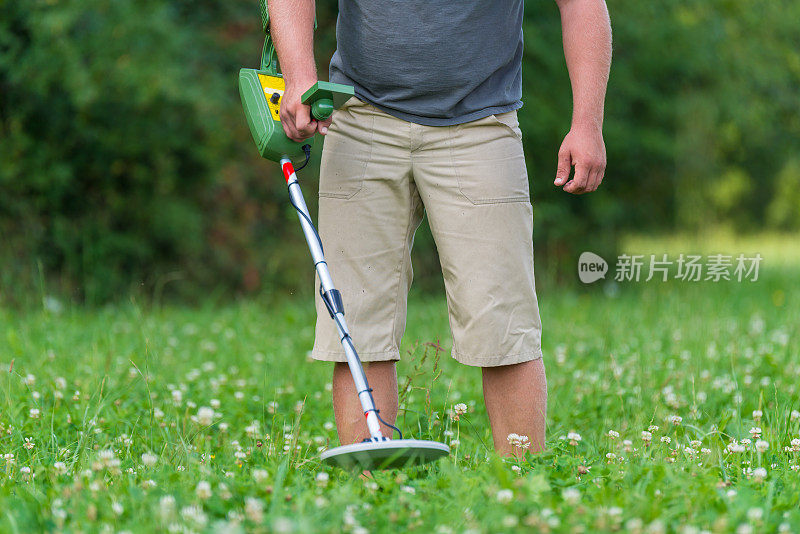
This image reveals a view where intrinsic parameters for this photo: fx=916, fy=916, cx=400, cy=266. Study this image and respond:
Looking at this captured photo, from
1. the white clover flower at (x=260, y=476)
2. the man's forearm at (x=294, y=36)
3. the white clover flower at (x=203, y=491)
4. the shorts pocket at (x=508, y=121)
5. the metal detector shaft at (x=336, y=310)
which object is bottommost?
the white clover flower at (x=260, y=476)

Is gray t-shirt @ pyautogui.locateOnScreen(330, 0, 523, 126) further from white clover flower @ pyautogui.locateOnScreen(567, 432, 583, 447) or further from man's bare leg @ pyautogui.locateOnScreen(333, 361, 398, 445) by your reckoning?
white clover flower @ pyautogui.locateOnScreen(567, 432, 583, 447)

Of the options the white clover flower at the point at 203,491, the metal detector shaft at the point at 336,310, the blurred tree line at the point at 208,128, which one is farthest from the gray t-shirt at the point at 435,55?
the blurred tree line at the point at 208,128

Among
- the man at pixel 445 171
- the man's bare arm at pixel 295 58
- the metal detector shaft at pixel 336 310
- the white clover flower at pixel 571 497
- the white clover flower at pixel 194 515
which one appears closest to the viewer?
the white clover flower at pixel 194 515

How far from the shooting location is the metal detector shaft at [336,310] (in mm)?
2121

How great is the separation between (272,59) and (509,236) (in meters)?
0.85

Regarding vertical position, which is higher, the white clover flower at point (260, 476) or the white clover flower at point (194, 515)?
the white clover flower at point (194, 515)

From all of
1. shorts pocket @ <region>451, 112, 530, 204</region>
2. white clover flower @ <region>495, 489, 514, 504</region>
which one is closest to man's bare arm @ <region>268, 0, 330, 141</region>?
shorts pocket @ <region>451, 112, 530, 204</region>

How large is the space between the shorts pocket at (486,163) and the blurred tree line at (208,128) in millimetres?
3526

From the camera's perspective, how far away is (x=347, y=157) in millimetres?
2490

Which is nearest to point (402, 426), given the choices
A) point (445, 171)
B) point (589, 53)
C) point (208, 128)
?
point (445, 171)

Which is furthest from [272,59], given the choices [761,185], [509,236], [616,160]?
[761,185]

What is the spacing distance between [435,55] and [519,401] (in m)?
0.95

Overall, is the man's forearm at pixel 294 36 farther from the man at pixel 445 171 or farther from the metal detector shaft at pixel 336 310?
the metal detector shaft at pixel 336 310

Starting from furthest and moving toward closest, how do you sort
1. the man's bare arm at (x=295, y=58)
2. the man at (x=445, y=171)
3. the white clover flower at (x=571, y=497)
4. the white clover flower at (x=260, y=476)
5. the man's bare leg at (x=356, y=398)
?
1. the man's bare leg at (x=356, y=398)
2. the man at (x=445, y=171)
3. the man's bare arm at (x=295, y=58)
4. the white clover flower at (x=260, y=476)
5. the white clover flower at (x=571, y=497)
